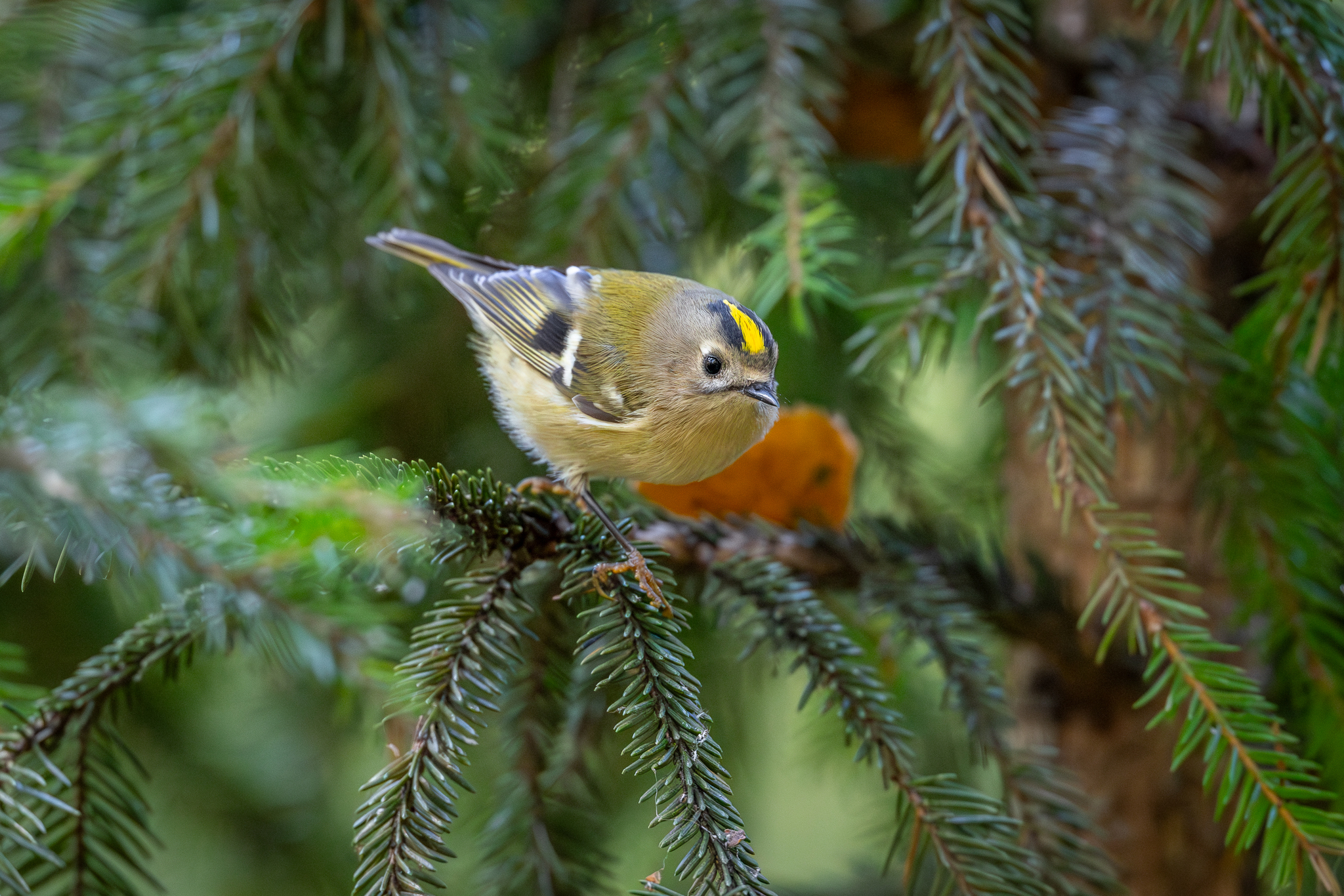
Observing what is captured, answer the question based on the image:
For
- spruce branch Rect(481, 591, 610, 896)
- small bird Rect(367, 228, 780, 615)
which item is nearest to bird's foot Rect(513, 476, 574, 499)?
small bird Rect(367, 228, 780, 615)

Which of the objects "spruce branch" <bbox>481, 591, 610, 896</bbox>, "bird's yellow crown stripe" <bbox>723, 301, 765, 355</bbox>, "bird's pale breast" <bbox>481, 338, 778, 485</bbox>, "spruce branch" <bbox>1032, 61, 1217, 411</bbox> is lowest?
"spruce branch" <bbox>481, 591, 610, 896</bbox>

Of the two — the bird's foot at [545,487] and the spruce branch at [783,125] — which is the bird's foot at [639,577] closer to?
the bird's foot at [545,487]

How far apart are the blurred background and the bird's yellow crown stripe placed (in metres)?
0.04

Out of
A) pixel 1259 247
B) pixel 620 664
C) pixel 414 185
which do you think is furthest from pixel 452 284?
pixel 1259 247

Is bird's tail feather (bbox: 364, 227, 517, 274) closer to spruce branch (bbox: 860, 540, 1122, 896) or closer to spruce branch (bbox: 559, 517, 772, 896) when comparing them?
spruce branch (bbox: 559, 517, 772, 896)

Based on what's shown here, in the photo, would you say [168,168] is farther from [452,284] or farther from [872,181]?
[872,181]

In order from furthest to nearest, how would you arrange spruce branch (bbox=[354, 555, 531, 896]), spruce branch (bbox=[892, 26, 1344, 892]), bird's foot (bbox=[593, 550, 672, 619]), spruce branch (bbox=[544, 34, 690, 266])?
spruce branch (bbox=[544, 34, 690, 266]), bird's foot (bbox=[593, 550, 672, 619]), spruce branch (bbox=[892, 26, 1344, 892]), spruce branch (bbox=[354, 555, 531, 896])

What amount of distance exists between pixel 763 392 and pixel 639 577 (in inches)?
12.4

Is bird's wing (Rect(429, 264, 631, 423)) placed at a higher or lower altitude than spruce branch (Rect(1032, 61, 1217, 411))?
lower

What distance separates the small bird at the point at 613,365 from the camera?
1.22 metres

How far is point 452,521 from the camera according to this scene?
37.0 inches

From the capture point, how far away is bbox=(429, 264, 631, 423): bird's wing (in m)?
1.41

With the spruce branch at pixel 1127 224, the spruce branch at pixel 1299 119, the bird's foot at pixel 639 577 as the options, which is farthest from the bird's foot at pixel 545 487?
the spruce branch at pixel 1299 119

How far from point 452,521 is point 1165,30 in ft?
3.46
